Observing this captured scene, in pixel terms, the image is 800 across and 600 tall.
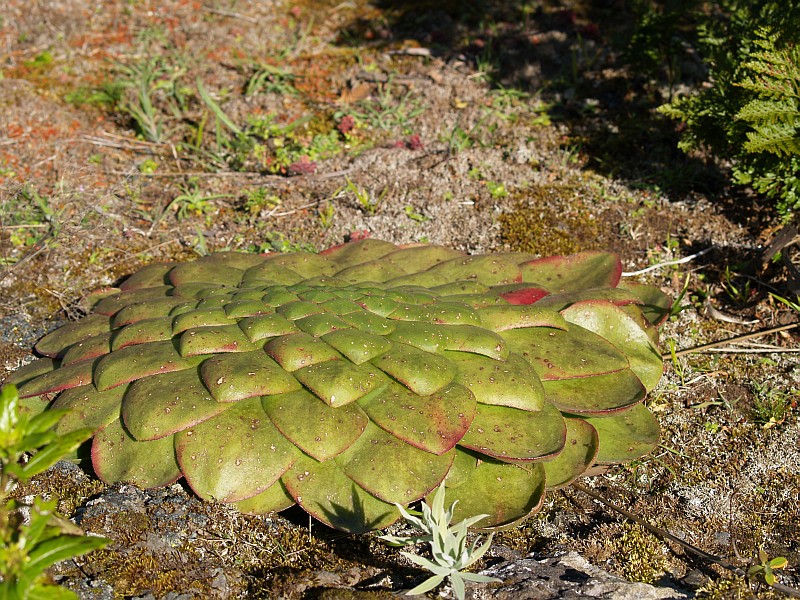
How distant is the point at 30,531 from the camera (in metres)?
1.45

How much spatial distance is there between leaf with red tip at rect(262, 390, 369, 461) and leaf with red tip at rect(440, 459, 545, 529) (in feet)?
1.11

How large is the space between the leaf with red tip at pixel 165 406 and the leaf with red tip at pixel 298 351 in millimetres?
242

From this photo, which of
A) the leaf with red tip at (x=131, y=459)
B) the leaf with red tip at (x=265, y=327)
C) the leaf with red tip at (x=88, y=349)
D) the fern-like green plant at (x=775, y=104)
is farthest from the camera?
the fern-like green plant at (x=775, y=104)

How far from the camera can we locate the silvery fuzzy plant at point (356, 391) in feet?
7.58

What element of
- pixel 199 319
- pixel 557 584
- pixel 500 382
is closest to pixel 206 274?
pixel 199 319

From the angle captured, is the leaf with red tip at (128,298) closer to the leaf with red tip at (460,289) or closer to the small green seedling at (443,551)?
the leaf with red tip at (460,289)

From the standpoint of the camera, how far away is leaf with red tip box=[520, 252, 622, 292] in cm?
Answer: 320

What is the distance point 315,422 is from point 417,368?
380mm

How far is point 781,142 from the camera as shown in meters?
3.11

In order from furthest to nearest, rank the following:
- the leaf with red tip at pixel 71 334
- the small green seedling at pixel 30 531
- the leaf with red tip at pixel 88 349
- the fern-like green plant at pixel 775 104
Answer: the fern-like green plant at pixel 775 104
the leaf with red tip at pixel 71 334
the leaf with red tip at pixel 88 349
the small green seedling at pixel 30 531

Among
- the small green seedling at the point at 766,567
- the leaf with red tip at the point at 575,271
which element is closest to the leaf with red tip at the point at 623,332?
the leaf with red tip at the point at 575,271

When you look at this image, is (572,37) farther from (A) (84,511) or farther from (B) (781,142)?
(A) (84,511)

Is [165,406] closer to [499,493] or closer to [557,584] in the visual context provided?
[499,493]

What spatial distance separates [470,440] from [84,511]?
1236 millimetres
